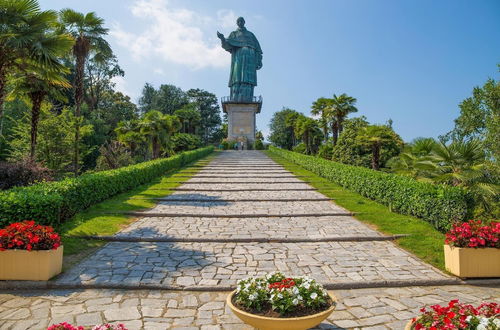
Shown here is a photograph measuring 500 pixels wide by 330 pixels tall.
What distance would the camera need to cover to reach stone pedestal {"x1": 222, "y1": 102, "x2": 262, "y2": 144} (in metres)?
55.2

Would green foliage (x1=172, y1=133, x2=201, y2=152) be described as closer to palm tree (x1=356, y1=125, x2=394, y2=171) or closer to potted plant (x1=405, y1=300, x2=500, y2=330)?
palm tree (x1=356, y1=125, x2=394, y2=171)

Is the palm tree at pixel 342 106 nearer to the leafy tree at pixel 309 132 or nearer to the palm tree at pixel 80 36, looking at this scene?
the leafy tree at pixel 309 132

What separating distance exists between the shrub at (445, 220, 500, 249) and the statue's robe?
50929mm

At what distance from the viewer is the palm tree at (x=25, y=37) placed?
359 inches

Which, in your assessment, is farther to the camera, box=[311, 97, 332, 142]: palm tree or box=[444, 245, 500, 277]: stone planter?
box=[311, 97, 332, 142]: palm tree

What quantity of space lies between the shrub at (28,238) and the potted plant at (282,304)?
342cm

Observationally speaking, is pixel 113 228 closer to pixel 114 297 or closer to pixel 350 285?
pixel 114 297

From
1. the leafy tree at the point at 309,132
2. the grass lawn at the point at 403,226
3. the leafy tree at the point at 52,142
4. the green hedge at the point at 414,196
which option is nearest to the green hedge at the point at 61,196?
the grass lawn at the point at 403,226

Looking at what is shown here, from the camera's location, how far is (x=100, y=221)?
369 inches

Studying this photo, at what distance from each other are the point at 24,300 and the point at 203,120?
68.5 m

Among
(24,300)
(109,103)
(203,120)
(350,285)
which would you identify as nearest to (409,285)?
(350,285)

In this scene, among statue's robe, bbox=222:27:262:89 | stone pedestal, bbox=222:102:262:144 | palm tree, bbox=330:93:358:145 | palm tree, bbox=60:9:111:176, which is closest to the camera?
palm tree, bbox=60:9:111:176

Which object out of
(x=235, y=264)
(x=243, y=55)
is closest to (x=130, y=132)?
(x=235, y=264)

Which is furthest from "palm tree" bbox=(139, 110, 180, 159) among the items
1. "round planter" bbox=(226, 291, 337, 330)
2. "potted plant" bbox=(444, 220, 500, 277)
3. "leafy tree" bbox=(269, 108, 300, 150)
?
"leafy tree" bbox=(269, 108, 300, 150)
